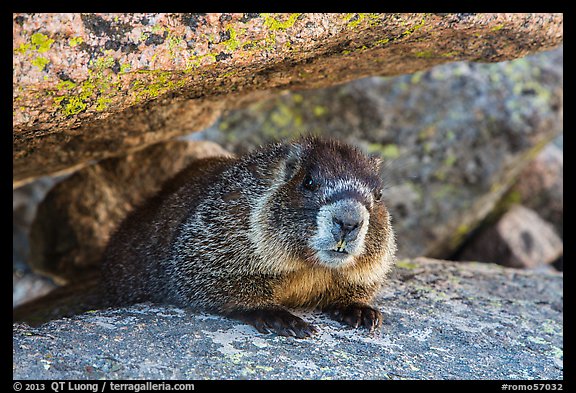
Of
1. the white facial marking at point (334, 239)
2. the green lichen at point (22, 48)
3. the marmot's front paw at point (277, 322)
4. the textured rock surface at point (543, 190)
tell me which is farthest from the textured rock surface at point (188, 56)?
the textured rock surface at point (543, 190)

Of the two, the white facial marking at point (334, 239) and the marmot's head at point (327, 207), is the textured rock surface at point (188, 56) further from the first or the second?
the white facial marking at point (334, 239)

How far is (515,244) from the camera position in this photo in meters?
8.98

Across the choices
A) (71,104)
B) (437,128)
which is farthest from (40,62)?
(437,128)

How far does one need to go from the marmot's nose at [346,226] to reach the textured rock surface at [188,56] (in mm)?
1184

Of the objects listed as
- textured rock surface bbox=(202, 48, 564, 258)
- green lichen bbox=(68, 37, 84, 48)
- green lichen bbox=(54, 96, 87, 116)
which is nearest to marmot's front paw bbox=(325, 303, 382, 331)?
green lichen bbox=(54, 96, 87, 116)

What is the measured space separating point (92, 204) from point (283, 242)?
3.35m

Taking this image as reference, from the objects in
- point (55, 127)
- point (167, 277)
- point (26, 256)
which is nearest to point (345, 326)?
point (167, 277)

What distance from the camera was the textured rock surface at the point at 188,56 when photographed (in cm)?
399

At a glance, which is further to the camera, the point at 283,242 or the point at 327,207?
the point at 283,242

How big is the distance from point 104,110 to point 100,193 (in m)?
3.14

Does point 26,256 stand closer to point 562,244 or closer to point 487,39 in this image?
point 487,39

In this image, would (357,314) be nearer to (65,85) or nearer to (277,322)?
(277,322)

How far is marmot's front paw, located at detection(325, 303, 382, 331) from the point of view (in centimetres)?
503

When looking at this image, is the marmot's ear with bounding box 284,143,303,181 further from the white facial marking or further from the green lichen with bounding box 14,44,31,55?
the green lichen with bounding box 14,44,31,55
